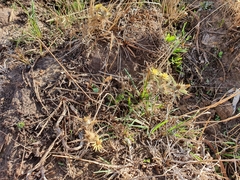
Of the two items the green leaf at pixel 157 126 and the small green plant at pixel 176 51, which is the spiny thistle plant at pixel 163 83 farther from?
the small green plant at pixel 176 51

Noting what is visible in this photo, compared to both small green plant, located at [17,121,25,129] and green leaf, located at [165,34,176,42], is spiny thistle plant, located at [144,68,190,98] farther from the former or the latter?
small green plant, located at [17,121,25,129]

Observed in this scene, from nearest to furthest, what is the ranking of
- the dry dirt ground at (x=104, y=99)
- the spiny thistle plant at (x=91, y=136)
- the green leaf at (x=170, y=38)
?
1. the spiny thistle plant at (x=91, y=136)
2. the dry dirt ground at (x=104, y=99)
3. the green leaf at (x=170, y=38)

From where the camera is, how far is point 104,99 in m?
1.57

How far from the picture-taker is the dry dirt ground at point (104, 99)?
4.55ft

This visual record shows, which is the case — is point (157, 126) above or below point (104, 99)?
below

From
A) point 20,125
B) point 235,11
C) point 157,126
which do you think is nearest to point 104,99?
point 157,126

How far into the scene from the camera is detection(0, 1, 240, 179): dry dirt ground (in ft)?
4.55

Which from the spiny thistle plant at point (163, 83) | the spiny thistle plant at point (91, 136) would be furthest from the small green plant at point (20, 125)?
the spiny thistle plant at point (163, 83)

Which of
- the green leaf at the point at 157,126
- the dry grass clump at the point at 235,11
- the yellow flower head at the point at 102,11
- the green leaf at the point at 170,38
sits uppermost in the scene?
the yellow flower head at the point at 102,11

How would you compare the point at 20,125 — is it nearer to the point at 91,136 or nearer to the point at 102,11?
the point at 91,136

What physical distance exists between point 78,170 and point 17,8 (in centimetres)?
129

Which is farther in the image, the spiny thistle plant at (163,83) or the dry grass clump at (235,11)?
the dry grass clump at (235,11)

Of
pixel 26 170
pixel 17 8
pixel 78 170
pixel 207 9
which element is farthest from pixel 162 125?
pixel 17 8

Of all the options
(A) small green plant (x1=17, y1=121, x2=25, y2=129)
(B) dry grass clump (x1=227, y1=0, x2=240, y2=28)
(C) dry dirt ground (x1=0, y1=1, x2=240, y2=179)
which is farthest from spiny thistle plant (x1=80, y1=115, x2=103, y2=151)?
(B) dry grass clump (x1=227, y1=0, x2=240, y2=28)
